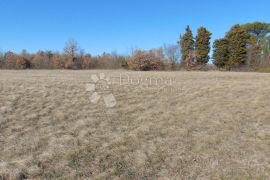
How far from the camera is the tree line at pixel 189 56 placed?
3000 cm

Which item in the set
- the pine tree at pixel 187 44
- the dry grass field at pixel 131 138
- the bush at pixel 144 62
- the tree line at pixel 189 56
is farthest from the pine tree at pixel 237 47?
the dry grass field at pixel 131 138

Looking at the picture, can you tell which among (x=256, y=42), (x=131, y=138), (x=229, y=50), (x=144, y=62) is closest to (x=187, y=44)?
(x=229, y=50)

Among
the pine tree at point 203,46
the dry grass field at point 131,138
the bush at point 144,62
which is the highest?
the pine tree at point 203,46

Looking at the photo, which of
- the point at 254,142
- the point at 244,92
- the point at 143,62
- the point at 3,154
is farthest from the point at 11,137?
the point at 143,62

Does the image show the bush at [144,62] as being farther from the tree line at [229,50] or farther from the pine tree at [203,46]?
the pine tree at [203,46]

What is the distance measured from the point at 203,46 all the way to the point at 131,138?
32.1 m

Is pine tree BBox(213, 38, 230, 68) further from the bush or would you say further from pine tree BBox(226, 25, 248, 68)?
the bush

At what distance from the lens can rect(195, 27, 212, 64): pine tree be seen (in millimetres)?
32625

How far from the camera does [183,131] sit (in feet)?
13.9

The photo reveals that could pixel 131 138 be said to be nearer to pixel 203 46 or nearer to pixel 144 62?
pixel 144 62

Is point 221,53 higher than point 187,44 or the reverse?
the reverse

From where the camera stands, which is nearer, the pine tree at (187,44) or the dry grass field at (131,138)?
the dry grass field at (131,138)

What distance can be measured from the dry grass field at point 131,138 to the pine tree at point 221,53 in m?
26.7

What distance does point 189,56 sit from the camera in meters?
32.8
